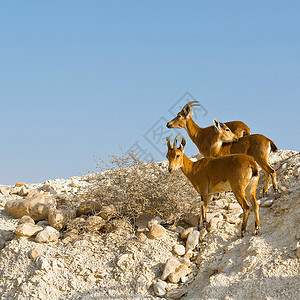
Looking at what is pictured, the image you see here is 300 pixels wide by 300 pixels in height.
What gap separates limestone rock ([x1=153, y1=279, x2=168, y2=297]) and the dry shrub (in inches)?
75.2

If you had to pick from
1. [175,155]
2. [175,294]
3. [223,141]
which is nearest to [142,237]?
[175,294]

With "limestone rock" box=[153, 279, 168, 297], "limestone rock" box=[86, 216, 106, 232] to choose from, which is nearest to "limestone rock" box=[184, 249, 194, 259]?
"limestone rock" box=[153, 279, 168, 297]

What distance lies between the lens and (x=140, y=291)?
7.86 meters

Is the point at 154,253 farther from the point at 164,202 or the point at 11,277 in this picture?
the point at 11,277

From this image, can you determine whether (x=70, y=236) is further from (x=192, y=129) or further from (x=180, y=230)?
(x=192, y=129)

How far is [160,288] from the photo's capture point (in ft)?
25.4

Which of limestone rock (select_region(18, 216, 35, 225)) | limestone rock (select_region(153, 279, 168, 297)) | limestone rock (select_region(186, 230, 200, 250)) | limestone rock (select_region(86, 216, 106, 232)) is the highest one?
limestone rock (select_region(18, 216, 35, 225))

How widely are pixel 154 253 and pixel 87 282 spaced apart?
147 cm

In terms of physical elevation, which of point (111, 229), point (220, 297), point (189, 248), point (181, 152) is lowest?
point (220, 297)

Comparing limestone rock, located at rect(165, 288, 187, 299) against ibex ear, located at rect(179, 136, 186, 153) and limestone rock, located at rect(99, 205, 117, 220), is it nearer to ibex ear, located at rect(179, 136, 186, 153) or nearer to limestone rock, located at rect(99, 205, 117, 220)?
limestone rock, located at rect(99, 205, 117, 220)

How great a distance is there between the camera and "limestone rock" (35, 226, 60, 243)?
944 centimetres

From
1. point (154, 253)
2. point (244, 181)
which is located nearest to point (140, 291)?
point (154, 253)

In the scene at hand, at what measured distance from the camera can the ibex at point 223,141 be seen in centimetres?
990

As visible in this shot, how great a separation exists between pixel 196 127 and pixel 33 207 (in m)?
4.83
